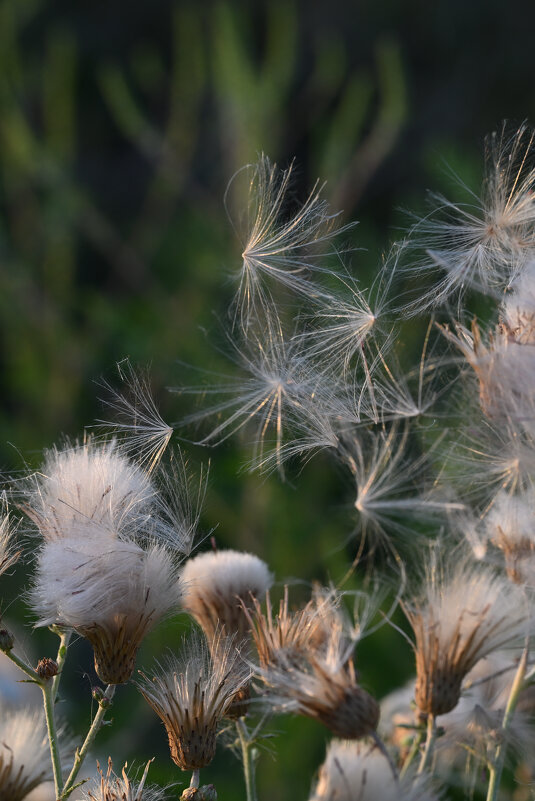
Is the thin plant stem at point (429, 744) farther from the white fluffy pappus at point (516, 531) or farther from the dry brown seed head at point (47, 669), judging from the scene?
the dry brown seed head at point (47, 669)

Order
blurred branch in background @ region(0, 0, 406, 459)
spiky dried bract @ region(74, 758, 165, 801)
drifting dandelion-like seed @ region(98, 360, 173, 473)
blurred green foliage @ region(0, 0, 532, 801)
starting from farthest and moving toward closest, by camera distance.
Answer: blurred branch in background @ region(0, 0, 406, 459)
blurred green foliage @ region(0, 0, 532, 801)
drifting dandelion-like seed @ region(98, 360, 173, 473)
spiky dried bract @ region(74, 758, 165, 801)

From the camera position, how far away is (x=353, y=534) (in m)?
0.89

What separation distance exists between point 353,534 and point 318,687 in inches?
11.2

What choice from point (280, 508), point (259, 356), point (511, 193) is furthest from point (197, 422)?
point (280, 508)

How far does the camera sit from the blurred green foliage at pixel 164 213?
2299mm

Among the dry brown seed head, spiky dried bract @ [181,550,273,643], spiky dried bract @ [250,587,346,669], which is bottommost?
the dry brown seed head

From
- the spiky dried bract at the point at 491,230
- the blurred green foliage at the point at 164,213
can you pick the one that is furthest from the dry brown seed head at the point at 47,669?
the blurred green foliage at the point at 164,213

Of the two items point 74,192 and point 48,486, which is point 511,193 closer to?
point 48,486

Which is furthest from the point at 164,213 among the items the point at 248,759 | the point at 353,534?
the point at 248,759

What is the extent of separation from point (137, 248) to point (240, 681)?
275cm

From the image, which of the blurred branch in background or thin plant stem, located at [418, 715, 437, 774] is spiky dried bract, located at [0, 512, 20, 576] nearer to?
thin plant stem, located at [418, 715, 437, 774]

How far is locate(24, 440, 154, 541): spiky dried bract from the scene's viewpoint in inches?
25.0

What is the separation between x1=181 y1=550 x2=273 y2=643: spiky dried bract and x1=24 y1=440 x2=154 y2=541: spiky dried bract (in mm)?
87

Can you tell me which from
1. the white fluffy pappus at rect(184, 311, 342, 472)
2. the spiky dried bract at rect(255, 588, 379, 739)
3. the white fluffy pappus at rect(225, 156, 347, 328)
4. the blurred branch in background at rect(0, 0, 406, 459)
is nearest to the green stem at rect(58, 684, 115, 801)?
the spiky dried bract at rect(255, 588, 379, 739)
